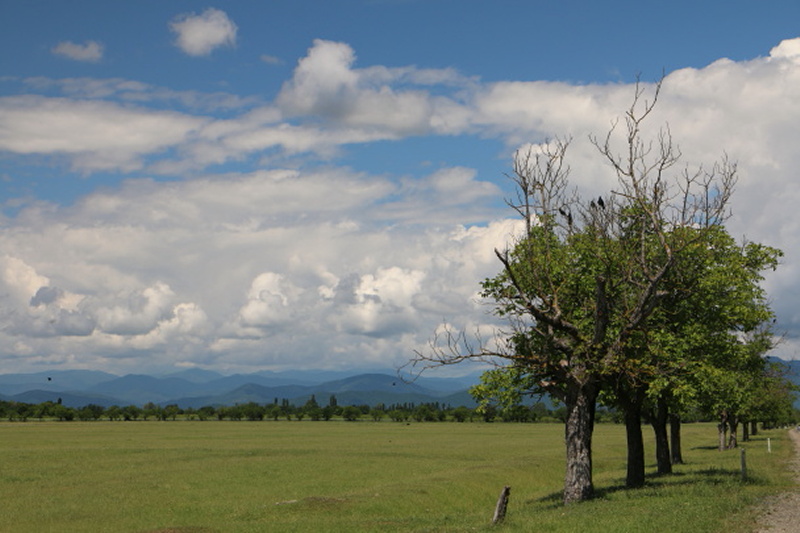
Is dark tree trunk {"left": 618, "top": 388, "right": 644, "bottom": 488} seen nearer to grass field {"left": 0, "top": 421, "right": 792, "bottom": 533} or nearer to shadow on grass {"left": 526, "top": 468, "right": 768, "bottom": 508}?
shadow on grass {"left": 526, "top": 468, "right": 768, "bottom": 508}

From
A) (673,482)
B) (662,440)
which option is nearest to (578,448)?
(673,482)

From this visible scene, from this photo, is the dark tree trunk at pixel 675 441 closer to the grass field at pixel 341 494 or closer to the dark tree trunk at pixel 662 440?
the grass field at pixel 341 494

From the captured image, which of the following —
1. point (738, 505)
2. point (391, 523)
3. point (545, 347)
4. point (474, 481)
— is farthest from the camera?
point (474, 481)

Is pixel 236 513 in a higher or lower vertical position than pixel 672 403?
lower

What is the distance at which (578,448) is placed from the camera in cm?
3459

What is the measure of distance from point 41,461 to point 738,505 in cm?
7245

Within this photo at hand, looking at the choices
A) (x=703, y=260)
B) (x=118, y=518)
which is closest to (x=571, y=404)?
(x=703, y=260)

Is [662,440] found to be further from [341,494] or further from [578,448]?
[341,494]

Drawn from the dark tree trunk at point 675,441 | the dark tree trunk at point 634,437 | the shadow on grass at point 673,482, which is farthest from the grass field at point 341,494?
the dark tree trunk at point 675,441

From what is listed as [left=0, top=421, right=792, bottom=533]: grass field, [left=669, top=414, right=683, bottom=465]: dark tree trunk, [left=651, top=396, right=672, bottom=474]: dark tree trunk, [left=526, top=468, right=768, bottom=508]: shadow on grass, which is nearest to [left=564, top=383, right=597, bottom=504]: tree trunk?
[left=526, top=468, right=768, bottom=508]: shadow on grass

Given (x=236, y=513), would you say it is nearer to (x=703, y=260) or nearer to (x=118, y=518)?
(x=118, y=518)

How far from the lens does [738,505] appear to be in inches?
1162

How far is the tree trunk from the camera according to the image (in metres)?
34.7

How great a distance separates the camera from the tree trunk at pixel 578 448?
34.7 meters
